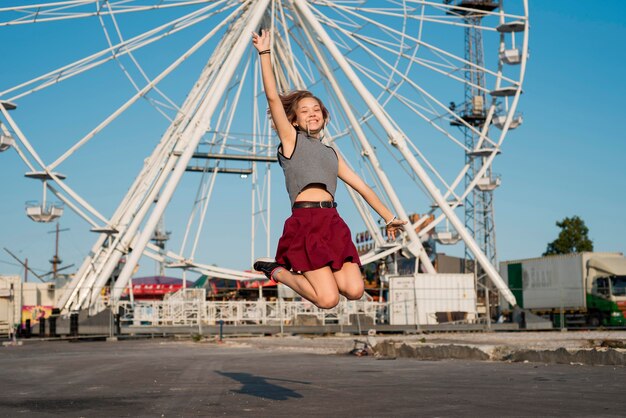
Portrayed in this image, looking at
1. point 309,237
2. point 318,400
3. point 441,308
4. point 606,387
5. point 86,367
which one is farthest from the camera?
point 441,308

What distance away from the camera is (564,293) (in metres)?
39.4

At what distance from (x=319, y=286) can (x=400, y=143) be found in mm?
26777

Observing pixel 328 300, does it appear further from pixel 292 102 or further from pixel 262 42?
pixel 262 42

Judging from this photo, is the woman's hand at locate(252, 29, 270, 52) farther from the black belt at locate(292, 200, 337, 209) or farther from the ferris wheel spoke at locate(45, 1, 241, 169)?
the ferris wheel spoke at locate(45, 1, 241, 169)

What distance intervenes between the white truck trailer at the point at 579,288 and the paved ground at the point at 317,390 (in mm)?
26285

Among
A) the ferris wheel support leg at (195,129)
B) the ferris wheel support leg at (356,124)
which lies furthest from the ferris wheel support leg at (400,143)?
the ferris wheel support leg at (195,129)

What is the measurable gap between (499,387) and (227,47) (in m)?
25.9

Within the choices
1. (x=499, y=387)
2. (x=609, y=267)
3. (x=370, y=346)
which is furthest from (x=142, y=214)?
(x=499, y=387)

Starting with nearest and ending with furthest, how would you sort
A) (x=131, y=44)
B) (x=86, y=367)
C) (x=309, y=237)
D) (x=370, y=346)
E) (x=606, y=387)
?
(x=309, y=237) → (x=606, y=387) → (x=86, y=367) → (x=370, y=346) → (x=131, y=44)

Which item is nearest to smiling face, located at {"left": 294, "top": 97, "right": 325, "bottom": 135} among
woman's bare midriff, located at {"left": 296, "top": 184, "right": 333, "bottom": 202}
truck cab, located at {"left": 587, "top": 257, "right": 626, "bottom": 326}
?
woman's bare midriff, located at {"left": 296, "top": 184, "right": 333, "bottom": 202}

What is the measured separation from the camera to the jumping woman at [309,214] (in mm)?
6098

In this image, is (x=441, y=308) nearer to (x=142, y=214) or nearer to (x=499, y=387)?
(x=142, y=214)

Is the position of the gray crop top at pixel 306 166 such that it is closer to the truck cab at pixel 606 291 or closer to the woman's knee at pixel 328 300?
the woman's knee at pixel 328 300

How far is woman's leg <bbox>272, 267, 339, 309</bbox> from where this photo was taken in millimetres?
6020
